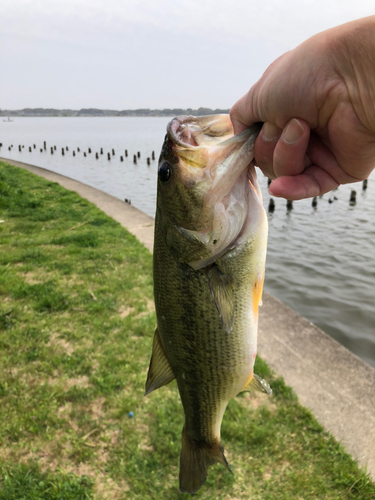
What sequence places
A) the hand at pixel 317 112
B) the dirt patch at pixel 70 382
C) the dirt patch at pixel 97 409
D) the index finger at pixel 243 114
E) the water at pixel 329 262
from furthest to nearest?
the water at pixel 329 262, the dirt patch at pixel 70 382, the dirt patch at pixel 97 409, the index finger at pixel 243 114, the hand at pixel 317 112

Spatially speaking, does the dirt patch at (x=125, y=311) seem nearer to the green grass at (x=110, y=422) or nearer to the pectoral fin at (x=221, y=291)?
the green grass at (x=110, y=422)

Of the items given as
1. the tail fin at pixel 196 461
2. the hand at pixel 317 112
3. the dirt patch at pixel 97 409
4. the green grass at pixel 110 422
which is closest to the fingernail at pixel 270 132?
the hand at pixel 317 112

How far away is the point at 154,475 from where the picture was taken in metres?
3.01

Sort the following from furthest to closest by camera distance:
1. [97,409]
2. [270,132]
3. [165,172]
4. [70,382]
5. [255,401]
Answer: [70,382], [255,401], [97,409], [165,172], [270,132]

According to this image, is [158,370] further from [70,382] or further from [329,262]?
[329,262]

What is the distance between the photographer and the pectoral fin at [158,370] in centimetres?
203

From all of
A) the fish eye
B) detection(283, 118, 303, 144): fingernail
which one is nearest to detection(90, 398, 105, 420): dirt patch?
the fish eye

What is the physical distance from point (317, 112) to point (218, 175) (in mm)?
456

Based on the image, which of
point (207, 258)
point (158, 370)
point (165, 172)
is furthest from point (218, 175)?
point (158, 370)

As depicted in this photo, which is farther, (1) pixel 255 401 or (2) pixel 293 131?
(1) pixel 255 401

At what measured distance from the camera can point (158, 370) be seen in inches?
80.5

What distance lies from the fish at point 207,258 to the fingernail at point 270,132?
53 millimetres

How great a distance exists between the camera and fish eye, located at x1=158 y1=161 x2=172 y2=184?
167cm

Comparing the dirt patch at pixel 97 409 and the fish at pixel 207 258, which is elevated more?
the fish at pixel 207 258
